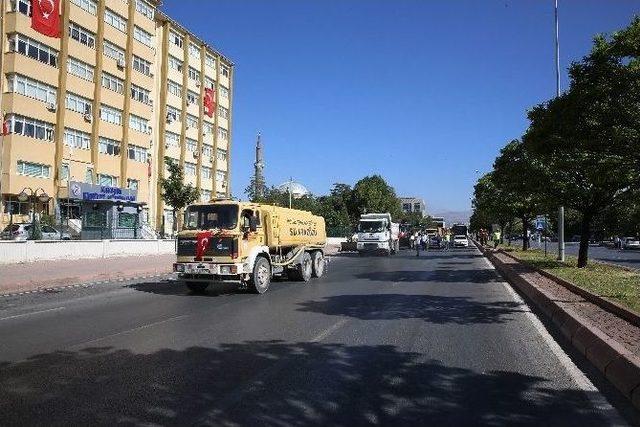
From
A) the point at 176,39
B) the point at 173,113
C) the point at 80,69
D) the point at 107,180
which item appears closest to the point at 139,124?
the point at 173,113

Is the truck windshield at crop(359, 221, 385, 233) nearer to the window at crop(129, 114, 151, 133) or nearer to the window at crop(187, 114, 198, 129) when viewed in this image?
the window at crop(129, 114, 151, 133)

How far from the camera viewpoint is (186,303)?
1213 cm

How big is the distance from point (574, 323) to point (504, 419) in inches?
164

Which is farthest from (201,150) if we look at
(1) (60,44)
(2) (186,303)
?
(2) (186,303)

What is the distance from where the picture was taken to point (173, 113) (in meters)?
58.5

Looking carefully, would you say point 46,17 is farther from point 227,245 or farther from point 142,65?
point 227,245

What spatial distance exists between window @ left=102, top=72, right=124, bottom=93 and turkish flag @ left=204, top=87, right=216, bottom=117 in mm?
15480

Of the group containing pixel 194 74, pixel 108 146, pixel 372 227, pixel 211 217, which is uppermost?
pixel 194 74

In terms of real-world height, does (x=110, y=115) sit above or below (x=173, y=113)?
below

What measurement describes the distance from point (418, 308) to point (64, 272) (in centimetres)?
1257

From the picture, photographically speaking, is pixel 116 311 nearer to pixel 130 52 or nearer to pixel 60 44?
pixel 60 44

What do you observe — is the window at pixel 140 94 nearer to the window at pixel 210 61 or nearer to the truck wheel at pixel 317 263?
the window at pixel 210 61

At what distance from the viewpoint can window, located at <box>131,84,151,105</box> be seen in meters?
50.8

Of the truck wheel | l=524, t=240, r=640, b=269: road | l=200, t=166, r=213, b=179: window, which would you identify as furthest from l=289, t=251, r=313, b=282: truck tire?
l=200, t=166, r=213, b=179: window
